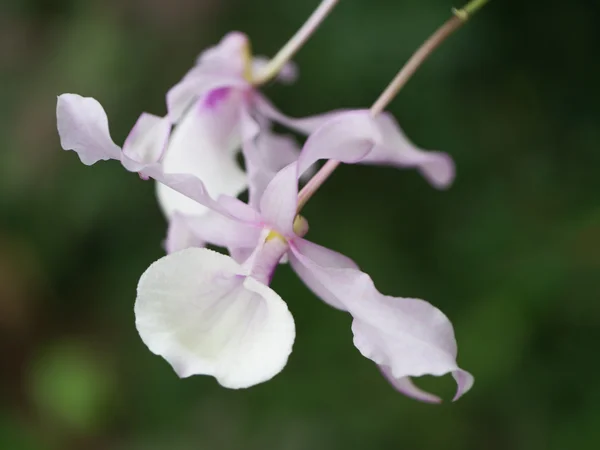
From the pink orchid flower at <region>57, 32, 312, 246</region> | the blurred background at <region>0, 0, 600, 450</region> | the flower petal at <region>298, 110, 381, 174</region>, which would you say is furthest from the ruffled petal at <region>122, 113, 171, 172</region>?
the blurred background at <region>0, 0, 600, 450</region>

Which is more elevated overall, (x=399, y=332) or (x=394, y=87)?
(x=394, y=87)

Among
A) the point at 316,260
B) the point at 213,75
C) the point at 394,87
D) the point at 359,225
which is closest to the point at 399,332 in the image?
the point at 316,260

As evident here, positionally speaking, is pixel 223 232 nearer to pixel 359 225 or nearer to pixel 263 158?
pixel 263 158

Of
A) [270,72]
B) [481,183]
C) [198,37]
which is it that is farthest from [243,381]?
[198,37]

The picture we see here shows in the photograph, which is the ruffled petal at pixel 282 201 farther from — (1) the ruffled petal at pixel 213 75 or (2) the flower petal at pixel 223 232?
(1) the ruffled petal at pixel 213 75

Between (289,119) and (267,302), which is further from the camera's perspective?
(289,119)
